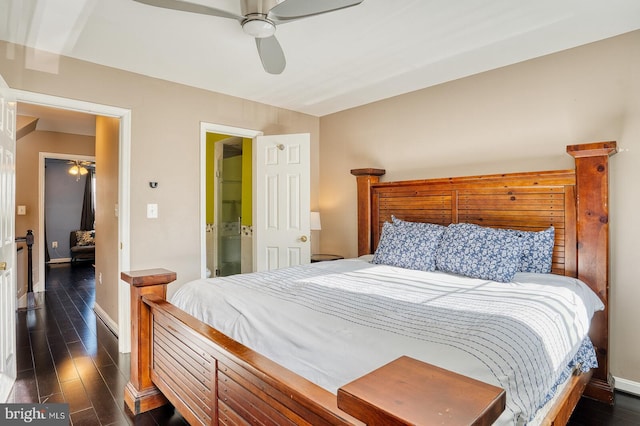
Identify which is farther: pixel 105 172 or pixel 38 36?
pixel 105 172

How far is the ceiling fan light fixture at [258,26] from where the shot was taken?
6.62ft

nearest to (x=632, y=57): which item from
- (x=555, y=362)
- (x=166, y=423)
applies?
(x=555, y=362)

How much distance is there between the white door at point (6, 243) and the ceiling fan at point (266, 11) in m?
1.28

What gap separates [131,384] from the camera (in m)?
2.25

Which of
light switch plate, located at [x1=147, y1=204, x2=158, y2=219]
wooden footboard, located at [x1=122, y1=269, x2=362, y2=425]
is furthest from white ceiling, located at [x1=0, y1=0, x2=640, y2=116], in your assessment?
wooden footboard, located at [x1=122, y1=269, x2=362, y2=425]

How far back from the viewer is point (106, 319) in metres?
3.87

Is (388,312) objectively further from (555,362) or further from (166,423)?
(166,423)

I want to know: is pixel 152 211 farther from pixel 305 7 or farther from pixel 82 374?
pixel 305 7

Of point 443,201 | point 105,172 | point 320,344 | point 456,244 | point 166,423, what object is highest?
point 105,172

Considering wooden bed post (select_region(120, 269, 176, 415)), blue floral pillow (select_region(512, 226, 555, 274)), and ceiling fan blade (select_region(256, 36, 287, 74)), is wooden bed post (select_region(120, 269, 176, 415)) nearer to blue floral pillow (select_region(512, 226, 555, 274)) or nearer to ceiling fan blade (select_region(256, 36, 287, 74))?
ceiling fan blade (select_region(256, 36, 287, 74))

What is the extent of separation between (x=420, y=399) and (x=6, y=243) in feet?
8.70

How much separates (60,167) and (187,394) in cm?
920

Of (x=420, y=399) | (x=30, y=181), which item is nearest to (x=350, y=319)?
(x=420, y=399)

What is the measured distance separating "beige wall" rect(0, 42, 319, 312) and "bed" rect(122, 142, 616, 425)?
43.4 inches
